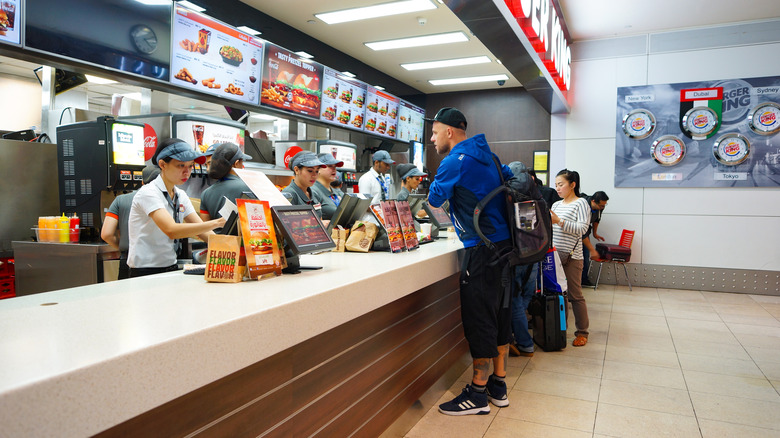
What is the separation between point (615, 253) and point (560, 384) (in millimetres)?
4177

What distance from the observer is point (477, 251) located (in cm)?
292

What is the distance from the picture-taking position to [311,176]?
13.1 feet

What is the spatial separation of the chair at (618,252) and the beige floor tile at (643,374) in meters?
3.46

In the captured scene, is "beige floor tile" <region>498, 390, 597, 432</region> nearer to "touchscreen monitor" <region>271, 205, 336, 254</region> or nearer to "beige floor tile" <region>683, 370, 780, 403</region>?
"beige floor tile" <region>683, 370, 780, 403</region>

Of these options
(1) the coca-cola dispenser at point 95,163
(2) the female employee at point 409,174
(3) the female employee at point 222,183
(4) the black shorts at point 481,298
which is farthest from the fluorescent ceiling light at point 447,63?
(4) the black shorts at point 481,298

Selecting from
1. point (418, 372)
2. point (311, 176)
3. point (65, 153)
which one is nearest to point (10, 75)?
point (65, 153)

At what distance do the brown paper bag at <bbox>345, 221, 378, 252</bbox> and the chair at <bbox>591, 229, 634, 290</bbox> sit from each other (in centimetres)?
A: 535

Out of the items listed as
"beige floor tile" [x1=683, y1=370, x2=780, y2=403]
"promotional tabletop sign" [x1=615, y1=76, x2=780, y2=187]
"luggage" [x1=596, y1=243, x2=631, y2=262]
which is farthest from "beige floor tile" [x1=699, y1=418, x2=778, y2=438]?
"promotional tabletop sign" [x1=615, y1=76, x2=780, y2=187]

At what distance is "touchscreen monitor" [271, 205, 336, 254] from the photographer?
2.01 metres

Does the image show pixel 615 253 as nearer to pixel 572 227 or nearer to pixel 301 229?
pixel 572 227

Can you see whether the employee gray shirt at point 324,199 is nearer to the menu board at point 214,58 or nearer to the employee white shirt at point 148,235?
the employee white shirt at point 148,235

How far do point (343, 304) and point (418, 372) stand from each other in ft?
4.42

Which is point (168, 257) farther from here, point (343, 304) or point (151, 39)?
point (151, 39)

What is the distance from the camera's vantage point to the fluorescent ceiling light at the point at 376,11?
559 cm
